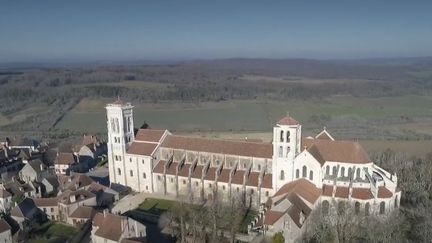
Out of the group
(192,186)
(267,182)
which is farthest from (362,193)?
(192,186)

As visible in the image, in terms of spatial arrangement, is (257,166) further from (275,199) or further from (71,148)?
(71,148)

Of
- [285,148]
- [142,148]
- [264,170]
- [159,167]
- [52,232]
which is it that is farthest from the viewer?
[142,148]

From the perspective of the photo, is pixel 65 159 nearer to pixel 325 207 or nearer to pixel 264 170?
pixel 264 170

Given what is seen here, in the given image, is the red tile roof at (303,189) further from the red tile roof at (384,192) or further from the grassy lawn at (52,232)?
the grassy lawn at (52,232)

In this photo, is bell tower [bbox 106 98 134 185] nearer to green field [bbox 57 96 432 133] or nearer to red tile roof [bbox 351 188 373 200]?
red tile roof [bbox 351 188 373 200]

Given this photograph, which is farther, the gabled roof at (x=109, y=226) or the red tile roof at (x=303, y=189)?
the red tile roof at (x=303, y=189)

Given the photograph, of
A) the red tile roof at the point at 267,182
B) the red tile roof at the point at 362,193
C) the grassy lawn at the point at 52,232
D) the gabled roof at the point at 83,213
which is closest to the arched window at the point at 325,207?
the red tile roof at the point at 362,193
